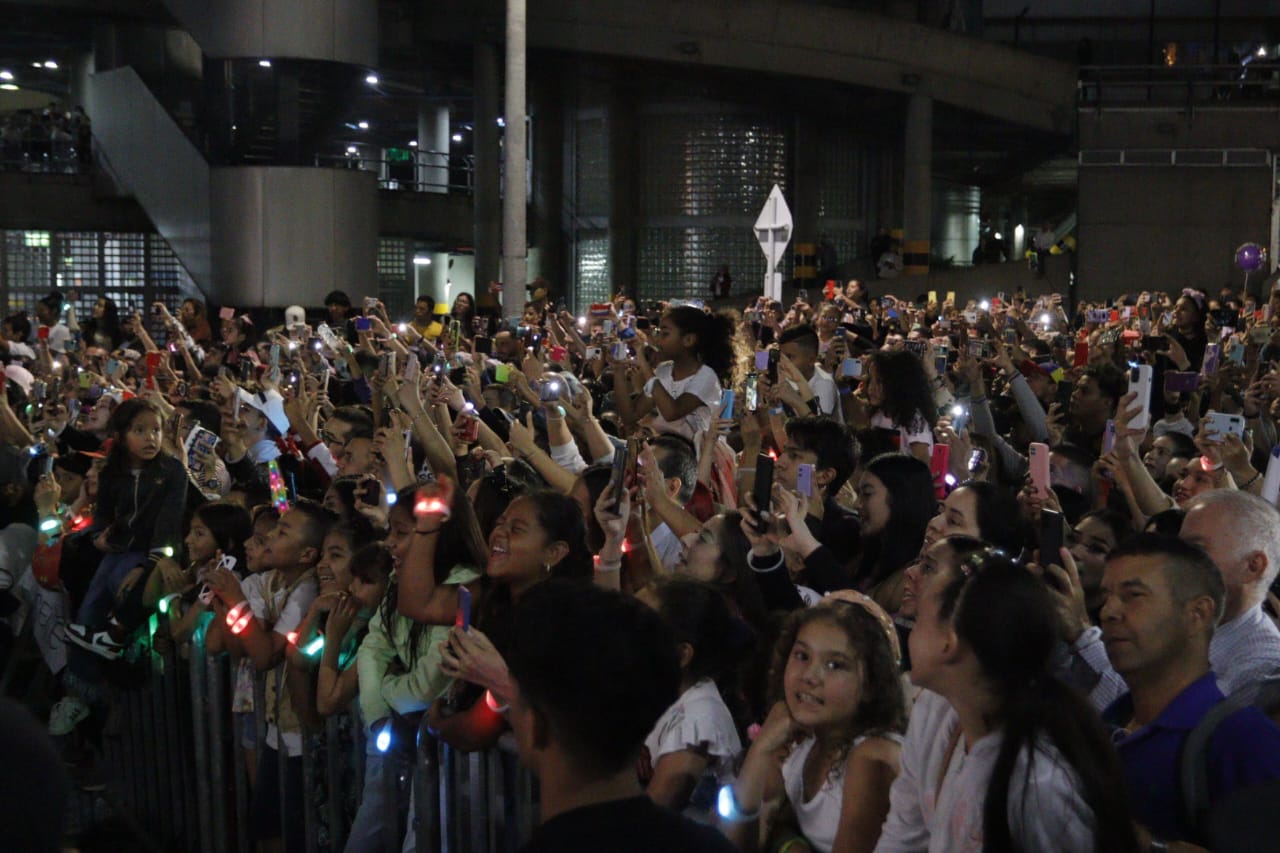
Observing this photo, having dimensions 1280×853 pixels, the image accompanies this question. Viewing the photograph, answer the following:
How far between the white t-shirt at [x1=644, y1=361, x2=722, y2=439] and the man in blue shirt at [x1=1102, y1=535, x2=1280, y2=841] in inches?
173

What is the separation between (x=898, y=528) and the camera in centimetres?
557

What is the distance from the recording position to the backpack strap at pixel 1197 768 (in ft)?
10.8

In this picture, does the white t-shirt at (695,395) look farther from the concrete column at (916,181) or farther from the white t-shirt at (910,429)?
the concrete column at (916,181)

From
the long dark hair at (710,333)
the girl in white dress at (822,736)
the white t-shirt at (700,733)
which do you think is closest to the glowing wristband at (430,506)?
the white t-shirt at (700,733)

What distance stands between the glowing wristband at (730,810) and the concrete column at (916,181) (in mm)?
25636

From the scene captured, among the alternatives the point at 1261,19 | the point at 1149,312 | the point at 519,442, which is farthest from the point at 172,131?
the point at 1261,19

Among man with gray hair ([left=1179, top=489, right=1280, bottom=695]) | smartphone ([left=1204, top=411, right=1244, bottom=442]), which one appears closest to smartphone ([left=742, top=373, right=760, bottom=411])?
smartphone ([left=1204, top=411, right=1244, bottom=442])

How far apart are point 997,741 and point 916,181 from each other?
26.5 m

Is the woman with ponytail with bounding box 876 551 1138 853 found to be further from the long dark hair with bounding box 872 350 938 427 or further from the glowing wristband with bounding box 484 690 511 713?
the long dark hair with bounding box 872 350 938 427

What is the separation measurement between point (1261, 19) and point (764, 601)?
4343 centimetres

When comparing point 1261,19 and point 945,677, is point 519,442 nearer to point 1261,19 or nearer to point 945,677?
point 945,677

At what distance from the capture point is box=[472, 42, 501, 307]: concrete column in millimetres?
26344

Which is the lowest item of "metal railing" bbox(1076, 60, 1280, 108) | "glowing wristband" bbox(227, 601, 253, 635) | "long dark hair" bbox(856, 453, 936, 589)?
"glowing wristband" bbox(227, 601, 253, 635)

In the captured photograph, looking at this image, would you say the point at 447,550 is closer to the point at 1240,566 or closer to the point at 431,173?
the point at 1240,566
